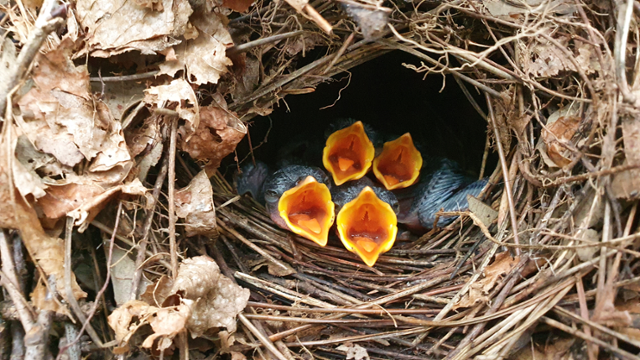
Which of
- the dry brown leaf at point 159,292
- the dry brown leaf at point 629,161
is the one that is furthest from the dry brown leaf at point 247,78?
the dry brown leaf at point 629,161

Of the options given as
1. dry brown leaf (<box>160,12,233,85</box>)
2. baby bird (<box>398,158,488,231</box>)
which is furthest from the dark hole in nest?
dry brown leaf (<box>160,12,233,85</box>)

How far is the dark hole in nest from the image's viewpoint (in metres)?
2.12

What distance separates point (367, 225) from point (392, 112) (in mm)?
941

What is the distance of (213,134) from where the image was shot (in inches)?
53.8

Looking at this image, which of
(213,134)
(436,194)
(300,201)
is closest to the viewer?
(213,134)

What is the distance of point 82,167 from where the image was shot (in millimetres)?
1117

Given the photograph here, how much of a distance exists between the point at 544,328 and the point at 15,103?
4.65ft

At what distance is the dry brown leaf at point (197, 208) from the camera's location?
4.23 ft

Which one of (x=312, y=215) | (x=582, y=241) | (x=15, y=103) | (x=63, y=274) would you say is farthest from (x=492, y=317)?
(x=15, y=103)

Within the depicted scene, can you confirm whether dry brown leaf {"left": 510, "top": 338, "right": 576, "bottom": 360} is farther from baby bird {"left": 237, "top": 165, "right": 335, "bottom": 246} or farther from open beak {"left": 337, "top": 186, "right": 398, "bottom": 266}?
baby bird {"left": 237, "top": 165, "right": 335, "bottom": 246}

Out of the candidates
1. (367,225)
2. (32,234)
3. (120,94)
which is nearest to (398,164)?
(367,225)

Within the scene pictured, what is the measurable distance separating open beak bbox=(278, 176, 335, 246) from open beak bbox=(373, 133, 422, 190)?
0.41 metres

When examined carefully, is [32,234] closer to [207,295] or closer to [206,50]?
[207,295]

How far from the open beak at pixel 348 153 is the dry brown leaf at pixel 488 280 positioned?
2.48 ft
